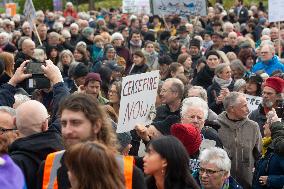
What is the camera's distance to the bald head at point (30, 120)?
5.43m

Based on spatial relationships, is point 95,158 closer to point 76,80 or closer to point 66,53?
point 76,80

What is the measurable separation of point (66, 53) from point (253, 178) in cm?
782

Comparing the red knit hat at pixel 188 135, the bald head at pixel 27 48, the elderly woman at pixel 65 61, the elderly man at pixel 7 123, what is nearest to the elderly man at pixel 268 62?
the elderly woman at pixel 65 61

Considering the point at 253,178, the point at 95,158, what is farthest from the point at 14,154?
the point at 253,178

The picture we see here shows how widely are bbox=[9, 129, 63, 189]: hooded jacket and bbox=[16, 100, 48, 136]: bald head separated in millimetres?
120

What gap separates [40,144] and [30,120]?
0.25 meters

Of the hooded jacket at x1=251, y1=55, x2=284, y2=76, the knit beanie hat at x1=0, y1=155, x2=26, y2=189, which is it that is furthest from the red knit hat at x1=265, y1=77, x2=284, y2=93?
the knit beanie hat at x1=0, y1=155, x2=26, y2=189

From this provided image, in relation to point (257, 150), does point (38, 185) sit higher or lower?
higher

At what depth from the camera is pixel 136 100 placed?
8086 millimetres

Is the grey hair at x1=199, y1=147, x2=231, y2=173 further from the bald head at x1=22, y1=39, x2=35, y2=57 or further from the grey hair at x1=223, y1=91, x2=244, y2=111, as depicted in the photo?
the bald head at x1=22, y1=39, x2=35, y2=57

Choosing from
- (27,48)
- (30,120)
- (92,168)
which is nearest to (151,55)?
(27,48)

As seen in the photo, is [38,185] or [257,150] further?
[257,150]

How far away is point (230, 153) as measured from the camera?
8117mm

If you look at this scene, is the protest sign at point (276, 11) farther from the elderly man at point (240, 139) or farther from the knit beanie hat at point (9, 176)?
the knit beanie hat at point (9, 176)
